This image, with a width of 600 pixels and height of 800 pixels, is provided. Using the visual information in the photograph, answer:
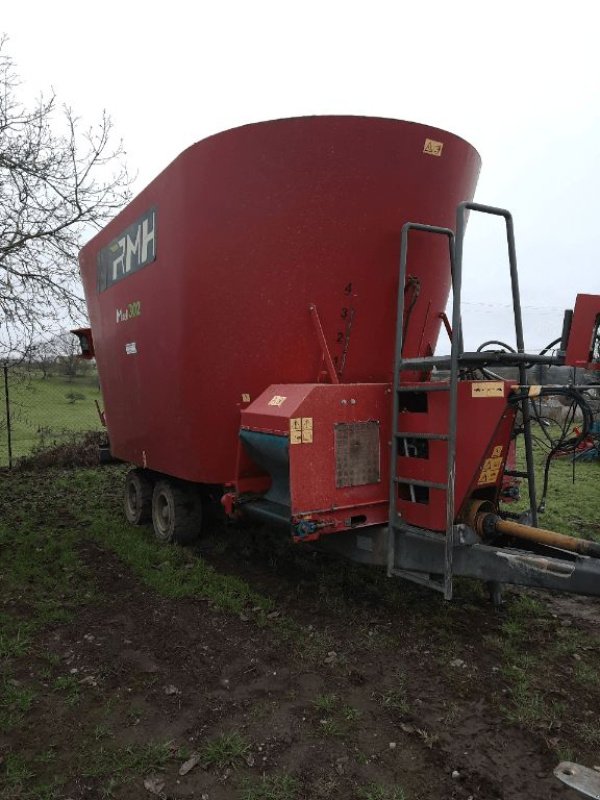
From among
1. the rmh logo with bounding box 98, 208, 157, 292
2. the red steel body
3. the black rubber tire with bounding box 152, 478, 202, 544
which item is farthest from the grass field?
the red steel body

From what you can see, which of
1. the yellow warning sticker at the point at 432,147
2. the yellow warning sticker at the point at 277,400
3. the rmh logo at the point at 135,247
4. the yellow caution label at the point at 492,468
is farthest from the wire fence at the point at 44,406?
the yellow caution label at the point at 492,468

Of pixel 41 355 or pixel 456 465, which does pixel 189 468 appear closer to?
pixel 456 465

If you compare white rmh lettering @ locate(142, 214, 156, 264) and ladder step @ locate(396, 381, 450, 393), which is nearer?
ladder step @ locate(396, 381, 450, 393)

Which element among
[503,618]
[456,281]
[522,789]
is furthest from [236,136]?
[522,789]

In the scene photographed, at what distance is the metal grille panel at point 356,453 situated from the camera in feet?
12.6

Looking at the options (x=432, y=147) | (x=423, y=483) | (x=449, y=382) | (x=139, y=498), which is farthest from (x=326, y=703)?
(x=139, y=498)

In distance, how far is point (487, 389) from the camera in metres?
3.47

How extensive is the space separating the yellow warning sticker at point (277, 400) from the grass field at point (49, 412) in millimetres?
8659

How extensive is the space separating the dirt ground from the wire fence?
Answer: 4.55 m

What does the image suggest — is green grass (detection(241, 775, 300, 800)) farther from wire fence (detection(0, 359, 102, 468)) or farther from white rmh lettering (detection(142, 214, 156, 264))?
wire fence (detection(0, 359, 102, 468))

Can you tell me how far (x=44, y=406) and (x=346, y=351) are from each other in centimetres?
2016

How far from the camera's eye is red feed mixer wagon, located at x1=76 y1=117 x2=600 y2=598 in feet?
11.5

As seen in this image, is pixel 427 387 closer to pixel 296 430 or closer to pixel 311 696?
pixel 296 430

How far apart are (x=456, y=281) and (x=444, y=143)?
1.29m
